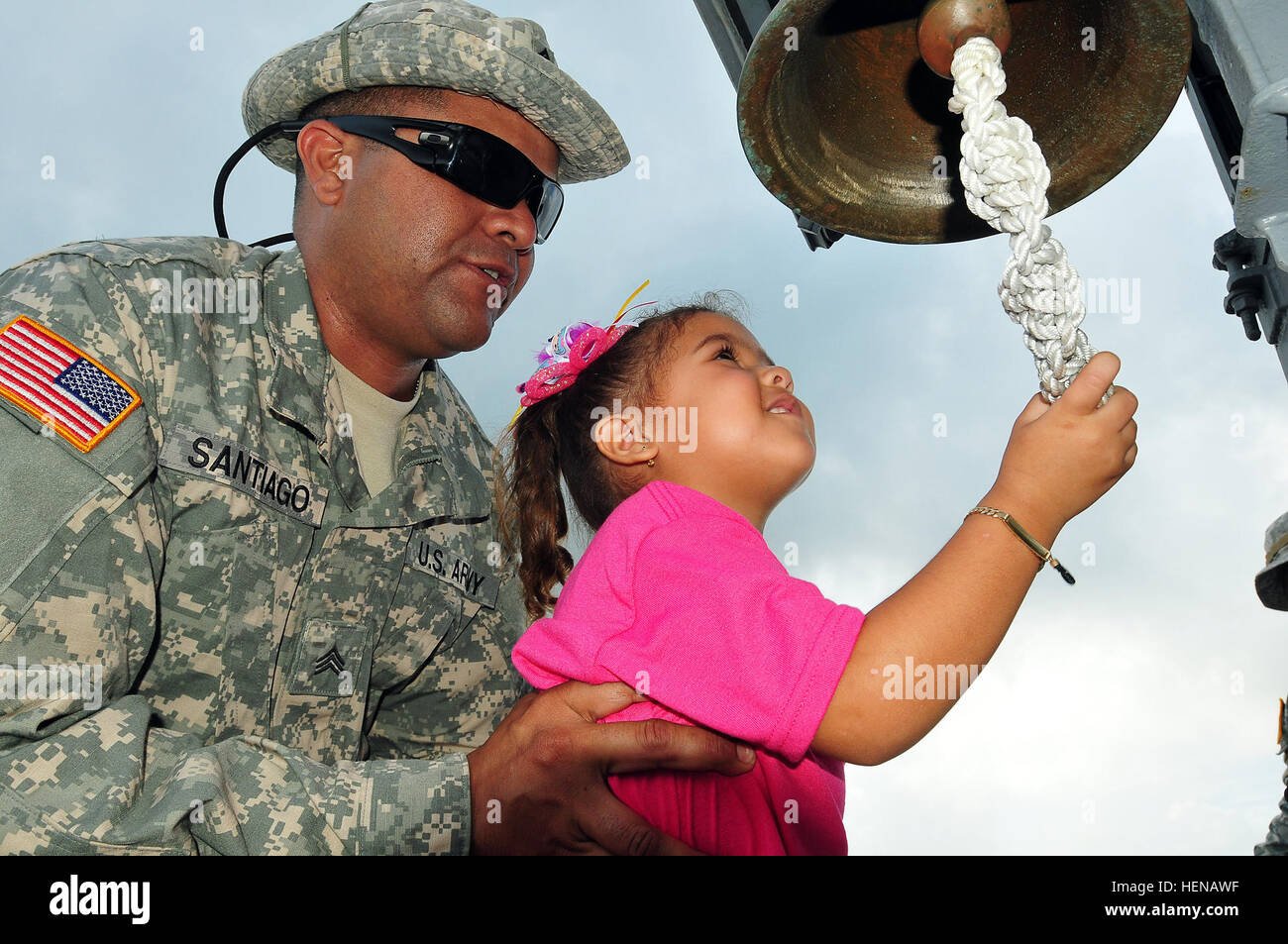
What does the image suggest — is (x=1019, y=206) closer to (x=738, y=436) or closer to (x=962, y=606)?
(x=962, y=606)

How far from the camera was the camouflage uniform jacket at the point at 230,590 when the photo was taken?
1.97 metres

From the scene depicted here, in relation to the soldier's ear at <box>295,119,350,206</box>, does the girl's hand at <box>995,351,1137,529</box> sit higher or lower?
lower

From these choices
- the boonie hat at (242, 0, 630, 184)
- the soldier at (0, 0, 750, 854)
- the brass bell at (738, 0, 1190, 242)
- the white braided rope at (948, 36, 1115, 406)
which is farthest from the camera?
the boonie hat at (242, 0, 630, 184)

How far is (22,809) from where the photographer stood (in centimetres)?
185

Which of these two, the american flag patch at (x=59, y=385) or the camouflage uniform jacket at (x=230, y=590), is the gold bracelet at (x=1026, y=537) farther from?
the american flag patch at (x=59, y=385)

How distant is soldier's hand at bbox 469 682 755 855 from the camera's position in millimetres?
1871

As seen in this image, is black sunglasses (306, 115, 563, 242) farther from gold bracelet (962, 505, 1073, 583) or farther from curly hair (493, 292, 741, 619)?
gold bracelet (962, 505, 1073, 583)

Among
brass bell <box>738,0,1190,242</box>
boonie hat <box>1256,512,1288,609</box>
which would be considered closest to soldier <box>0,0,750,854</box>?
brass bell <box>738,0,1190,242</box>

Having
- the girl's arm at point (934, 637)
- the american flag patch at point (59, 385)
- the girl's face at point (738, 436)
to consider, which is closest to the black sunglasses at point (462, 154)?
the girl's face at point (738, 436)

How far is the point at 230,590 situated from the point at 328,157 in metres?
1.32

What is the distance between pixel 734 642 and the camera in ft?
5.65

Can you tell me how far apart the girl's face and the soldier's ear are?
1.31 meters

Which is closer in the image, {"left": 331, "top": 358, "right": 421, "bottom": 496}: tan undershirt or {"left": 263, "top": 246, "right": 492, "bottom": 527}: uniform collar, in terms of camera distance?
{"left": 263, "top": 246, "right": 492, "bottom": 527}: uniform collar

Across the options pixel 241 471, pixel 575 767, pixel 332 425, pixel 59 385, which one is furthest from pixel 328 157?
pixel 575 767
